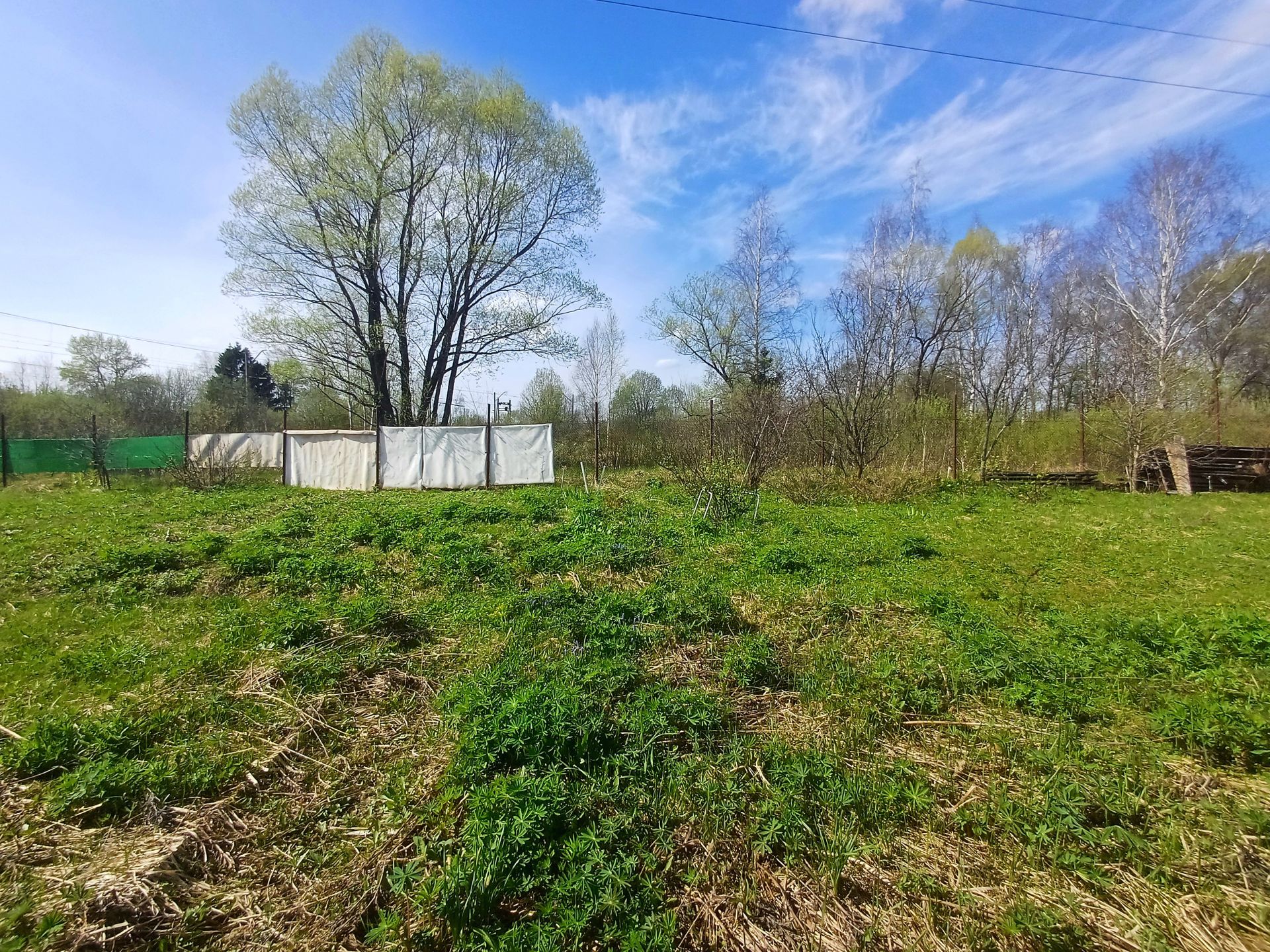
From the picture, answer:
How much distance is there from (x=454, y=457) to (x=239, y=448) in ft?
33.1

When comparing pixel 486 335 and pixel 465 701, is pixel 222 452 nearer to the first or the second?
pixel 486 335

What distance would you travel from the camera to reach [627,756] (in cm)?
252

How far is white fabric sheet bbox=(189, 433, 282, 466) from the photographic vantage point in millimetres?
13797

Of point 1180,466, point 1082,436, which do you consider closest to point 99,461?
point 1180,466

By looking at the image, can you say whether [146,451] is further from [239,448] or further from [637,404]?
[637,404]

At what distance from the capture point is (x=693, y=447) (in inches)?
389

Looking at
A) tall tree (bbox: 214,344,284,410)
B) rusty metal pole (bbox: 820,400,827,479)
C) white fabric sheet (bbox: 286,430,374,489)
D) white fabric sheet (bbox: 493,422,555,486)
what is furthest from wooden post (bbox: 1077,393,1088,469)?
tall tree (bbox: 214,344,284,410)

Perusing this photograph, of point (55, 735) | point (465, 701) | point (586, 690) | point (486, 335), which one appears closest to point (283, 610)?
point (55, 735)

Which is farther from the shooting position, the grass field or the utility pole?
the utility pole

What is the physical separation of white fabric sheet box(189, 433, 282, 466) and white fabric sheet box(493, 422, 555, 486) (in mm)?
6729

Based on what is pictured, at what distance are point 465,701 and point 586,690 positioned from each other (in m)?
0.68

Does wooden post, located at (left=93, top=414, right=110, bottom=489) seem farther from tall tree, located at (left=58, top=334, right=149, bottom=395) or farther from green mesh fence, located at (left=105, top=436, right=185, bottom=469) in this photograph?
tall tree, located at (left=58, top=334, right=149, bottom=395)

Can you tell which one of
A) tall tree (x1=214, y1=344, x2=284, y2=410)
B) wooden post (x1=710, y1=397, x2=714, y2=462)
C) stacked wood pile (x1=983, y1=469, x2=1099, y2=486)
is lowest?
stacked wood pile (x1=983, y1=469, x2=1099, y2=486)

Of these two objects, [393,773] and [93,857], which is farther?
[393,773]
